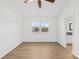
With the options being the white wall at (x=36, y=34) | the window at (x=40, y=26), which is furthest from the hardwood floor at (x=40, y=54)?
the window at (x=40, y=26)

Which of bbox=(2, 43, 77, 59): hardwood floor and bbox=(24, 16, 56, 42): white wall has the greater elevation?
bbox=(24, 16, 56, 42): white wall

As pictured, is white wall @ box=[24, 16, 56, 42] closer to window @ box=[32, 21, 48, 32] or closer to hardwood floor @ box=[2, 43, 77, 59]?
window @ box=[32, 21, 48, 32]

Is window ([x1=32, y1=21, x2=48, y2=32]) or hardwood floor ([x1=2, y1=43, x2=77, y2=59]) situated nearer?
hardwood floor ([x1=2, y1=43, x2=77, y2=59])

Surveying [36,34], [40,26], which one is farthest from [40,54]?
[40,26]

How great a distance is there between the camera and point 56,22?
10.3 m

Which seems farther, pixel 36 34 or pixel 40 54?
pixel 36 34

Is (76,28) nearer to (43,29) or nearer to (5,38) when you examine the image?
(5,38)

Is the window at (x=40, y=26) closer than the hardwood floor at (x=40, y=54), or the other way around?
the hardwood floor at (x=40, y=54)

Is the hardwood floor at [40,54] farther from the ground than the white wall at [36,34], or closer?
closer

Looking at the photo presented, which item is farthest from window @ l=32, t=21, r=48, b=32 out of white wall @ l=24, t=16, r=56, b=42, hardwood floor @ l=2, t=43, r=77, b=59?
hardwood floor @ l=2, t=43, r=77, b=59

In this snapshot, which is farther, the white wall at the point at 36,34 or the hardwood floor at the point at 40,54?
the white wall at the point at 36,34

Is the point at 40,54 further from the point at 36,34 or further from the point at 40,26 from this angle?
the point at 40,26

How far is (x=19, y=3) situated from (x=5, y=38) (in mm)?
2458

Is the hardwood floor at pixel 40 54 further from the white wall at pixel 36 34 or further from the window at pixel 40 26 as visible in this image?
the window at pixel 40 26
